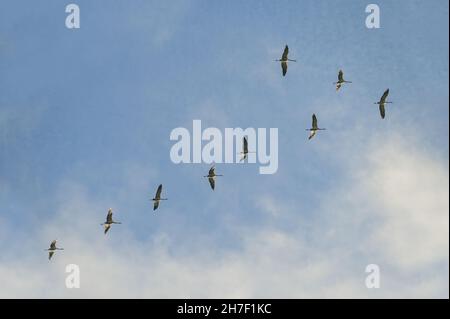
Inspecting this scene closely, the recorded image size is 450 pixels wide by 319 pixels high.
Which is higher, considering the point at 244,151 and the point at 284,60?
the point at 284,60

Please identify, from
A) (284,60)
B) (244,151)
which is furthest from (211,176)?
(284,60)

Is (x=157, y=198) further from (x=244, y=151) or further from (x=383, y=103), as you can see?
(x=383, y=103)

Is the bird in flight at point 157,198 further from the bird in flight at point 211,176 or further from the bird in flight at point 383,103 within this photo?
the bird in flight at point 383,103

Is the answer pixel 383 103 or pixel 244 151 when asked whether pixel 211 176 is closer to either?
pixel 244 151

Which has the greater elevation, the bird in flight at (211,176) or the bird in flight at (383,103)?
the bird in flight at (383,103)

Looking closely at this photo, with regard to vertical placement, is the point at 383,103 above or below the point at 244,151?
above

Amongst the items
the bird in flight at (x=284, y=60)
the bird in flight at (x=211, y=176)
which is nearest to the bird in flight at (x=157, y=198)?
the bird in flight at (x=211, y=176)

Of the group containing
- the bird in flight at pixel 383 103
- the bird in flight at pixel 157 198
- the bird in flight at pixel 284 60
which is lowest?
the bird in flight at pixel 157 198

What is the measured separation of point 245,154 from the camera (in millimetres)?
128500

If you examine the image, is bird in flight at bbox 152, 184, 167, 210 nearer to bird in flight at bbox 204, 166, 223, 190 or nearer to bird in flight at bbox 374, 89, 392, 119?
bird in flight at bbox 204, 166, 223, 190

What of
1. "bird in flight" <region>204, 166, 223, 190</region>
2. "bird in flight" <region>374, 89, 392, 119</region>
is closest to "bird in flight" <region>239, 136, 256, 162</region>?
"bird in flight" <region>204, 166, 223, 190</region>

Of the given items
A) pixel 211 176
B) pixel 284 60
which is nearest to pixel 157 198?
pixel 211 176

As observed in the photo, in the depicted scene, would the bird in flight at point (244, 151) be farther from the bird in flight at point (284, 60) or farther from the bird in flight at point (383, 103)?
the bird in flight at point (383, 103)
